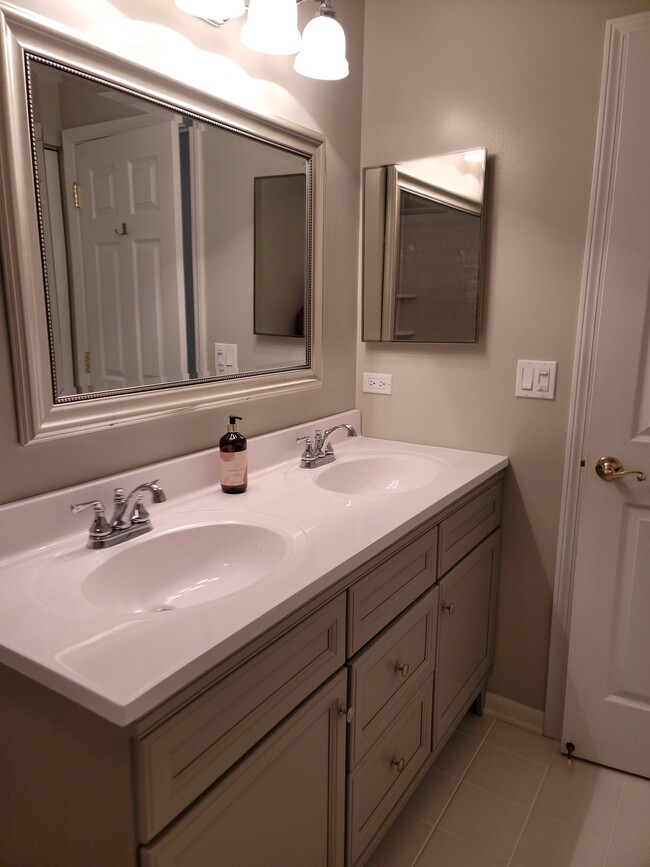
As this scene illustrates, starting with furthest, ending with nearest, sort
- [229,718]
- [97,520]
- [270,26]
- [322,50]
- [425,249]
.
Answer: [425,249] → [322,50] → [270,26] → [97,520] → [229,718]

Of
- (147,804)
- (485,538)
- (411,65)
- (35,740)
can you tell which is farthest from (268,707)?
(411,65)

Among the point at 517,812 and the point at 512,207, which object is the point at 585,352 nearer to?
the point at 512,207

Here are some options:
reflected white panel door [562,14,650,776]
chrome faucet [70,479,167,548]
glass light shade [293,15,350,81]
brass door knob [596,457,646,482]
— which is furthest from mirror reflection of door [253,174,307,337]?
brass door knob [596,457,646,482]

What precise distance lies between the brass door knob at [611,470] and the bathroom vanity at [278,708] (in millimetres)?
314

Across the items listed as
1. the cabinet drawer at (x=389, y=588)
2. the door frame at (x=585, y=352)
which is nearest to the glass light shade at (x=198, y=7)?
the door frame at (x=585, y=352)

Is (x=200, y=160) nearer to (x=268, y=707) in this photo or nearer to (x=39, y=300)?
(x=39, y=300)

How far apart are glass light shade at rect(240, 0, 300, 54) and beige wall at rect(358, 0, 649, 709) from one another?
571mm

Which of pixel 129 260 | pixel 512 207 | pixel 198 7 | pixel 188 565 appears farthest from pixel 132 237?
Result: pixel 512 207

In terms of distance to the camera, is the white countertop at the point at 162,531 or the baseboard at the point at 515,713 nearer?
the white countertop at the point at 162,531

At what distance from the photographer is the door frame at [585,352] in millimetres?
1601

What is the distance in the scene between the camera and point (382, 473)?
6.42 ft

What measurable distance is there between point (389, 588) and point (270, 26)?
1.32 m

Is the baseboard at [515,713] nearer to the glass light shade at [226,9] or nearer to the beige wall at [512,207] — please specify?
the beige wall at [512,207]

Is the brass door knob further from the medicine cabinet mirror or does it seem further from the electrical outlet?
the electrical outlet
